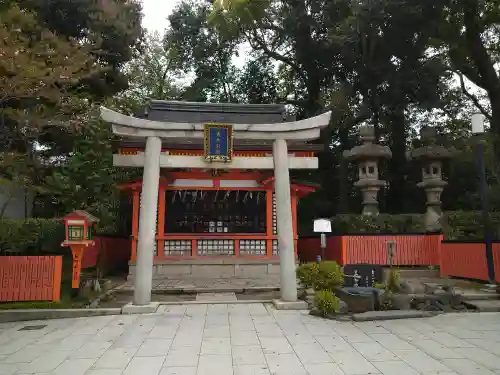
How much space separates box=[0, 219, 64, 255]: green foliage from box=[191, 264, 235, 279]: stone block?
4718 mm

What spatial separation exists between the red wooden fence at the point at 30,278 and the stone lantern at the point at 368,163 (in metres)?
13.3

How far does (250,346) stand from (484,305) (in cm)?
584

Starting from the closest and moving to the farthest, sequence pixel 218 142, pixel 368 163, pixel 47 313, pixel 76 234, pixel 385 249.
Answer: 1. pixel 47 313
2. pixel 218 142
3. pixel 76 234
4. pixel 385 249
5. pixel 368 163

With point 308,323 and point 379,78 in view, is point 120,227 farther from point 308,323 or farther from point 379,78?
point 379,78

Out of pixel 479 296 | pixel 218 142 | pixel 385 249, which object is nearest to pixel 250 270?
pixel 385 249

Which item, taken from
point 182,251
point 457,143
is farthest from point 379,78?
point 182,251

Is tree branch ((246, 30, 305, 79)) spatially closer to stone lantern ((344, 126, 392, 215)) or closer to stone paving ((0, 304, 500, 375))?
stone lantern ((344, 126, 392, 215))

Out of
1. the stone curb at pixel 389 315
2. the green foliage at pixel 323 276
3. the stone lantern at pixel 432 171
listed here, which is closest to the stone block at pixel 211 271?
the green foliage at pixel 323 276

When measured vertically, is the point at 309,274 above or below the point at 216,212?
below

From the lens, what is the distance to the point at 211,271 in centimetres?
1384

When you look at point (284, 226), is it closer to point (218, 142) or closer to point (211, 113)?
point (218, 142)

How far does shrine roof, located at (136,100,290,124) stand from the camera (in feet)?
53.2

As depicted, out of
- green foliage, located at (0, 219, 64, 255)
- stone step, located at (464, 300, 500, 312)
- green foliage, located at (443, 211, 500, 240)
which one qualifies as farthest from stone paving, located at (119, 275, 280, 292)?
green foliage, located at (443, 211, 500, 240)

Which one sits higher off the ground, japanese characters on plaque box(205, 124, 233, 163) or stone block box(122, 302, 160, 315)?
japanese characters on plaque box(205, 124, 233, 163)
